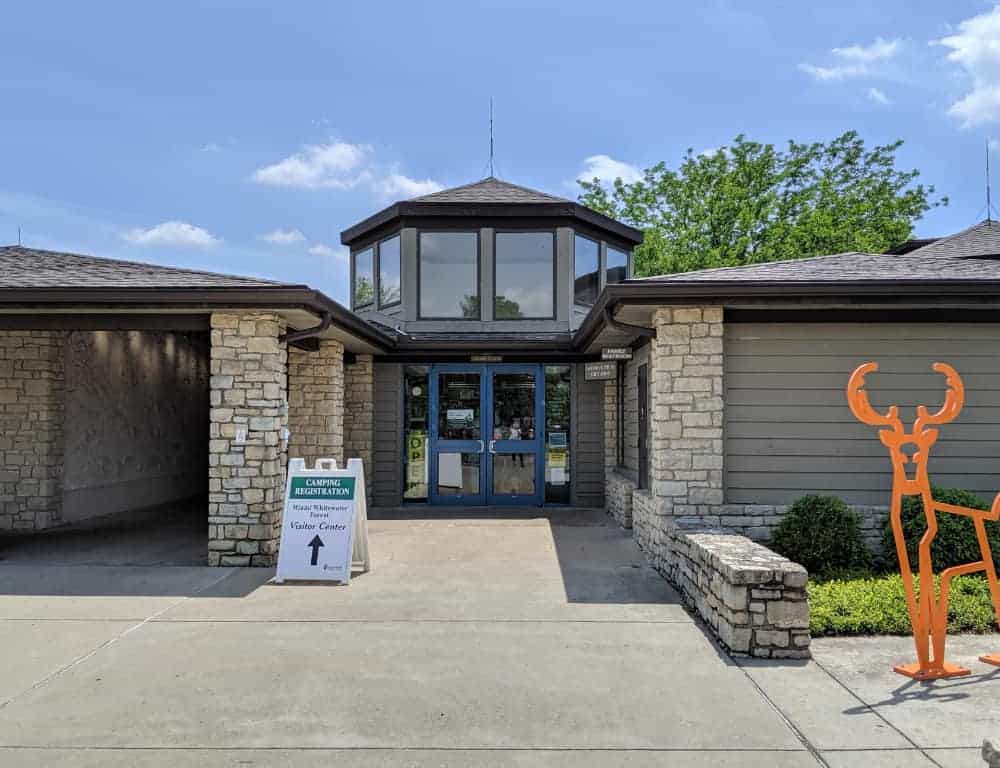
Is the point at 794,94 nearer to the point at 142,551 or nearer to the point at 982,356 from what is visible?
the point at 982,356

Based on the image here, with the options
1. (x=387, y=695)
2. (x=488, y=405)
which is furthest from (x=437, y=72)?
(x=387, y=695)

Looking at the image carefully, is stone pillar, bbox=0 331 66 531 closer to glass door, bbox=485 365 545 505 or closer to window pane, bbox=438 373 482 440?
window pane, bbox=438 373 482 440

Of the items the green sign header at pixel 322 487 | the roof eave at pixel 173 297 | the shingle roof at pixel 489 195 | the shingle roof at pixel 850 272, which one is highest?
the shingle roof at pixel 489 195

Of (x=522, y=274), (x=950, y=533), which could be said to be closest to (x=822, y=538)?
(x=950, y=533)

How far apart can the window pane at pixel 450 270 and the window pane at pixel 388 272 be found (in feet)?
1.66

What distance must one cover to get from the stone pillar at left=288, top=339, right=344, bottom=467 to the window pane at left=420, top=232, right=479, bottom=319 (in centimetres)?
272

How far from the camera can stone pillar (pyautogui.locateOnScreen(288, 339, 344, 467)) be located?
33.1 ft

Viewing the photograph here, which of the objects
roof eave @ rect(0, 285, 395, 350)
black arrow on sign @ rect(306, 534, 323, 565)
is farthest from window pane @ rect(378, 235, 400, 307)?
black arrow on sign @ rect(306, 534, 323, 565)

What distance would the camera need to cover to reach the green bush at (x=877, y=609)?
203 inches

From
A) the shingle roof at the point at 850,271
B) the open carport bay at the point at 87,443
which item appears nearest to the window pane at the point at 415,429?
the open carport bay at the point at 87,443

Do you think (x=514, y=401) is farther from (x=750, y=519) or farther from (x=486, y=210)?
(x=750, y=519)

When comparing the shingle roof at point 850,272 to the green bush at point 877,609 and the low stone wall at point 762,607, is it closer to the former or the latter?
the green bush at point 877,609

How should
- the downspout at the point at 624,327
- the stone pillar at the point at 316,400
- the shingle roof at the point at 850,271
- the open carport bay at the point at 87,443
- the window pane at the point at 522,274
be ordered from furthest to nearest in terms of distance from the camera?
the window pane at the point at 522,274 < the stone pillar at the point at 316,400 < the open carport bay at the point at 87,443 < the downspout at the point at 624,327 < the shingle roof at the point at 850,271

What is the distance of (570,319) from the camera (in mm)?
12352
